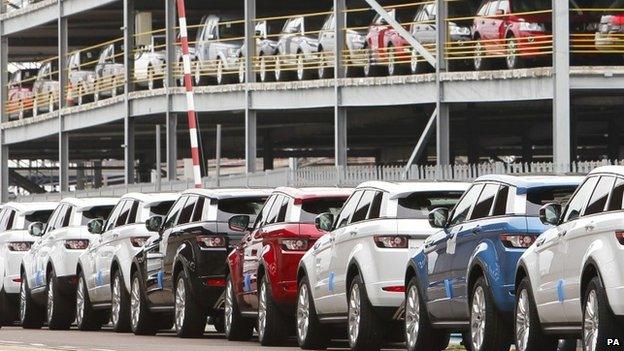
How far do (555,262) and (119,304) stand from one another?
41.3 ft

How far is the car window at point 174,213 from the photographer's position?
2461cm

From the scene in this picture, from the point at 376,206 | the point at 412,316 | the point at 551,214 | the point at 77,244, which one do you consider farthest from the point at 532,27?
the point at 551,214

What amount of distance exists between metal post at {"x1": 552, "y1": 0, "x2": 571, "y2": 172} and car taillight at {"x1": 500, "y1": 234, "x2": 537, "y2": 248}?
22.2 m

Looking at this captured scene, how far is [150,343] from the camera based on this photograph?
22828mm

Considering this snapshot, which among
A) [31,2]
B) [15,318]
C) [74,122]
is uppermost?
[31,2]

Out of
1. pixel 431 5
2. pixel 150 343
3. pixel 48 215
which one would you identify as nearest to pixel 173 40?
pixel 431 5

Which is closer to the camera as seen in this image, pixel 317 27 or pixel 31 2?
pixel 317 27

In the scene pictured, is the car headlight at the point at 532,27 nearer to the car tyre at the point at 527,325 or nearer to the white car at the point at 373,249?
the white car at the point at 373,249

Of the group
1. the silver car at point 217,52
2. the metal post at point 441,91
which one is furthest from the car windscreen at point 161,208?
the silver car at point 217,52

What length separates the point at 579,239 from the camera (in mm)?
14609

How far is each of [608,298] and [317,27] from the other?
39.7 metres

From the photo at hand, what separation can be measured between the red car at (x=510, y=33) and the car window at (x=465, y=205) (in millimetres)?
21349

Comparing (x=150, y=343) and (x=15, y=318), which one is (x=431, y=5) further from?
(x=150, y=343)

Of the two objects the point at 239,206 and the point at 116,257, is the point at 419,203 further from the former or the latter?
the point at 116,257
